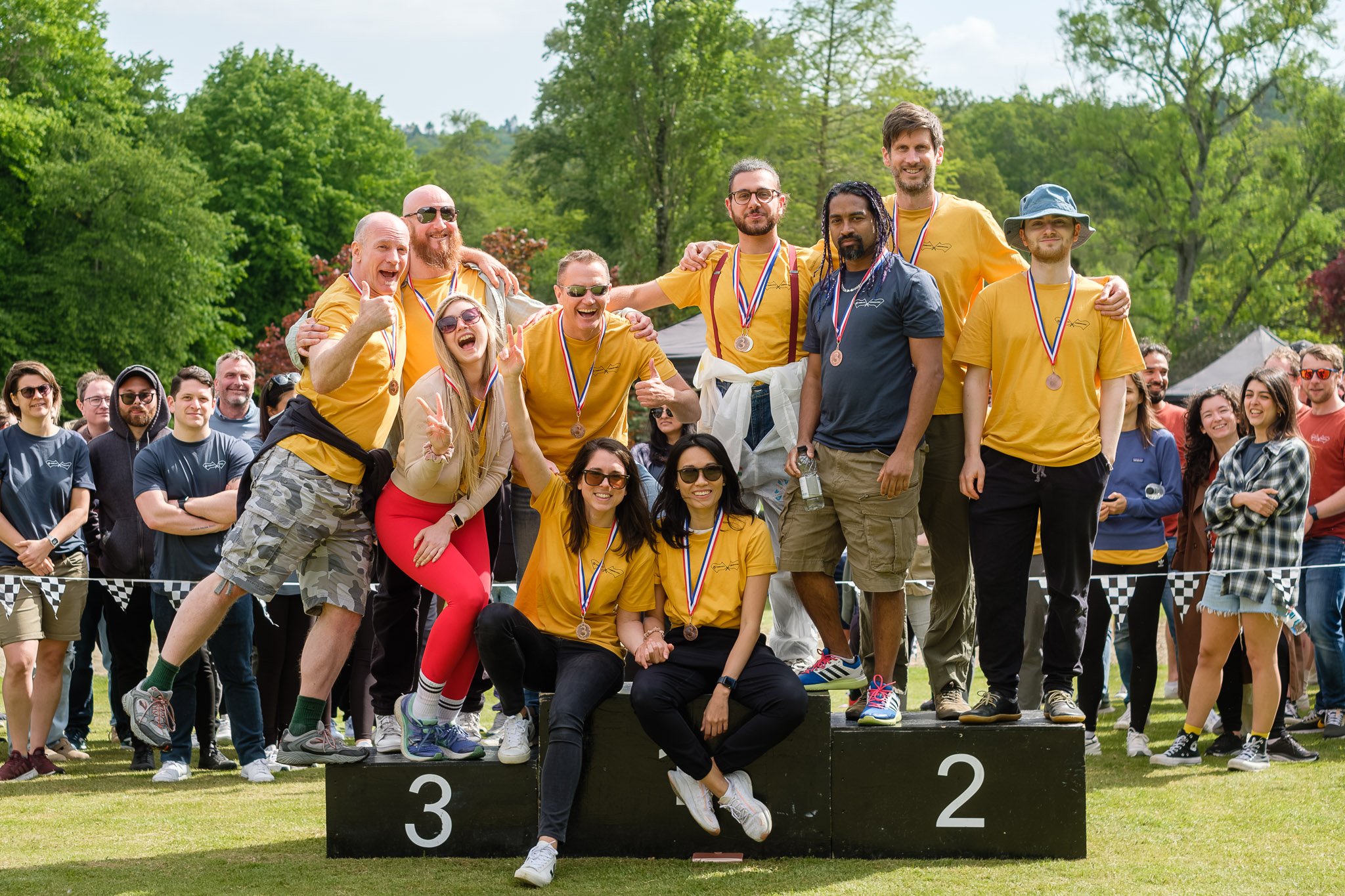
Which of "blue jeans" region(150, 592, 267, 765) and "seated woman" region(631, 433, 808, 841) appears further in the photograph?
"blue jeans" region(150, 592, 267, 765)

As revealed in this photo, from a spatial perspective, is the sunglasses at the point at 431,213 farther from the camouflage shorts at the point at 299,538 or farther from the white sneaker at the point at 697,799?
the white sneaker at the point at 697,799

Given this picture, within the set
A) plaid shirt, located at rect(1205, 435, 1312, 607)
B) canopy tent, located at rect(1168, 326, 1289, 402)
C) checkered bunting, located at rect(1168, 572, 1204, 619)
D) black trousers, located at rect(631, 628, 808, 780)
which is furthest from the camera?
canopy tent, located at rect(1168, 326, 1289, 402)

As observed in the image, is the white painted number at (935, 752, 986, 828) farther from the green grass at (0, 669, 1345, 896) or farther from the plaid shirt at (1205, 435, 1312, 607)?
the plaid shirt at (1205, 435, 1312, 607)

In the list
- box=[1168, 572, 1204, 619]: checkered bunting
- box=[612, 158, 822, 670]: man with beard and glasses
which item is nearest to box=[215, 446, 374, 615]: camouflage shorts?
box=[612, 158, 822, 670]: man with beard and glasses

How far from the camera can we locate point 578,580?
511 centimetres

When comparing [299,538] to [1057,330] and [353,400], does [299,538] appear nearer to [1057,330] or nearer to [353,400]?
[353,400]

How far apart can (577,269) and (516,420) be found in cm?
70

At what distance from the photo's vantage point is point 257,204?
117ft

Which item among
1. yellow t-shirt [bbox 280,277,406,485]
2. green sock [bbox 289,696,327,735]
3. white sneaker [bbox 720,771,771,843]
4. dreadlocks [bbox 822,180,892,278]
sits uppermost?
dreadlocks [bbox 822,180,892,278]

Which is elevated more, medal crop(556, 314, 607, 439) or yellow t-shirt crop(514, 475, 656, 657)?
medal crop(556, 314, 607, 439)

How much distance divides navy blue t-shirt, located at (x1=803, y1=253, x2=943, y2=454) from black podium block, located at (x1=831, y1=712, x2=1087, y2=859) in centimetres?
119

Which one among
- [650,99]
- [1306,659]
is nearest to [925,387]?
[1306,659]

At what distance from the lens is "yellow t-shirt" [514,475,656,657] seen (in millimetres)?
5102

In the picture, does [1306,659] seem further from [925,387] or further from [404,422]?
[404,422]
